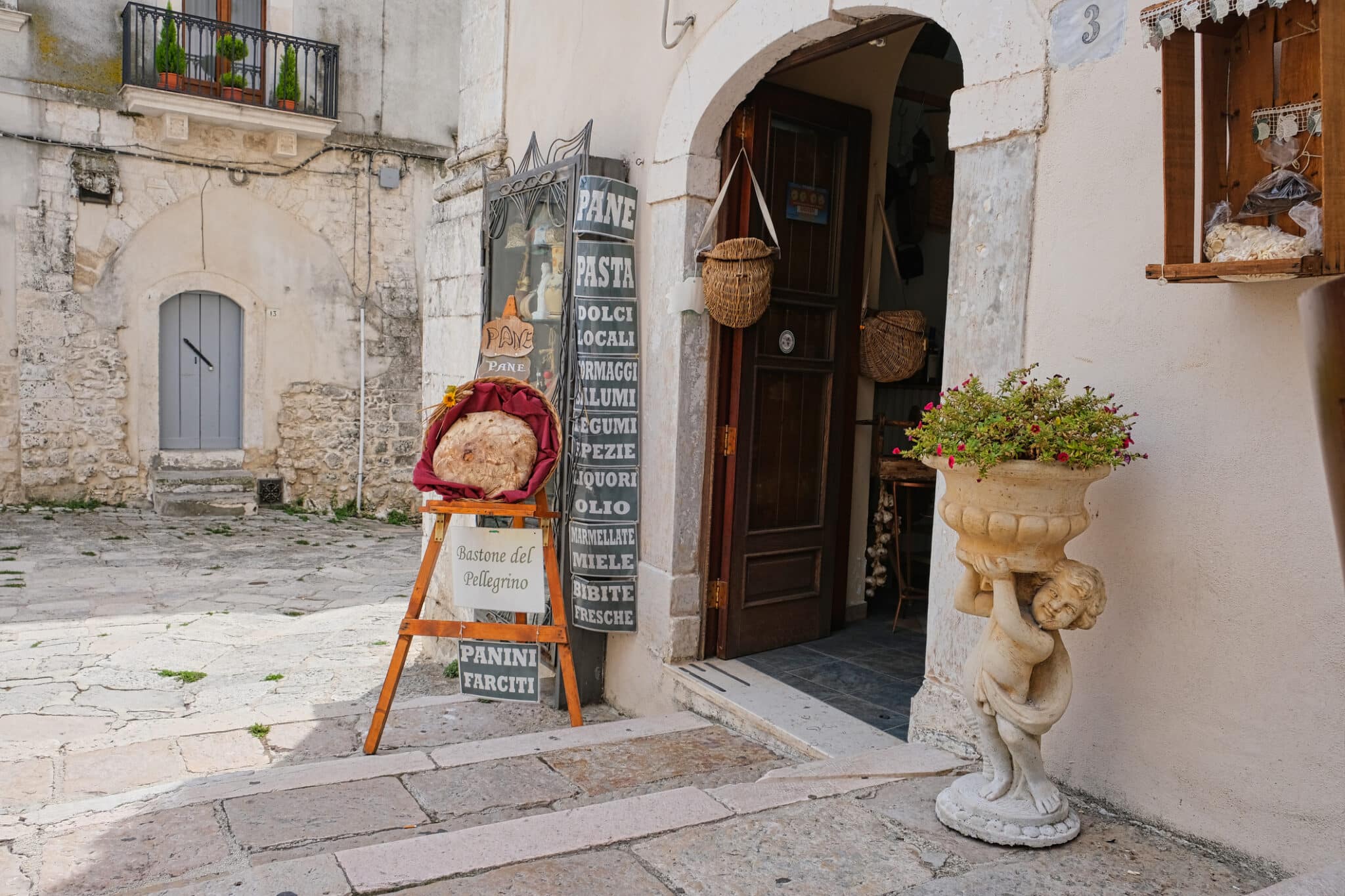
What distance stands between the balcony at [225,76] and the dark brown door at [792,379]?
25.3ft

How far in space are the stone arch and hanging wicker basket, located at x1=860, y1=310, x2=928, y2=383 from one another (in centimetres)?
91

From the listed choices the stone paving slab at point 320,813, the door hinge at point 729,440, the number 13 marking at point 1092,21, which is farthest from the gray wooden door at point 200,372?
the number 13 marking at point 1092,21

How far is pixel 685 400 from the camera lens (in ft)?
14.0

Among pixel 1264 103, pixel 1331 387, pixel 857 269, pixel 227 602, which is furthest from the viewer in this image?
pixel 227 602

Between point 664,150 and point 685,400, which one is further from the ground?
point 664,150

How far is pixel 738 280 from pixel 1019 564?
1.95m

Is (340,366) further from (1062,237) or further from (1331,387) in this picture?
(1331,387)

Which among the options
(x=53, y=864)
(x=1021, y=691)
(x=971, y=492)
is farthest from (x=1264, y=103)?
(x=53, y=864)

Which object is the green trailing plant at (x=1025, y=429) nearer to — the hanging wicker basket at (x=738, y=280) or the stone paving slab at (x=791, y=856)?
the stone paving slab at (x=791, y=856)

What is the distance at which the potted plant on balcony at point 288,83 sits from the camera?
34.3 feet

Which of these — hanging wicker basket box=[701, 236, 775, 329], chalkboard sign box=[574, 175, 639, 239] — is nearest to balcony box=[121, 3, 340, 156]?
chalkboard sign box=[574, 175, 639, 239]

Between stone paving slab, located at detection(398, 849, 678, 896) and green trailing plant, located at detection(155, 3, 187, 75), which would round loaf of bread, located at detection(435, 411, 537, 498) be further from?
green trailing plant, located at detection(155, 3, 187, 75)

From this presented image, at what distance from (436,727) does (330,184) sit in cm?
841

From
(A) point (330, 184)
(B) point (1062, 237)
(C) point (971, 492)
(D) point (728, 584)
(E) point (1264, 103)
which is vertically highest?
(A) point (330, 184)
